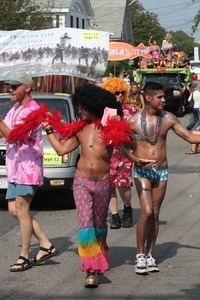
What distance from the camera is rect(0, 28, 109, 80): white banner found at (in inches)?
564

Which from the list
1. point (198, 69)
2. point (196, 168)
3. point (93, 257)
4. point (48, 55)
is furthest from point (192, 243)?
point (198, 69)

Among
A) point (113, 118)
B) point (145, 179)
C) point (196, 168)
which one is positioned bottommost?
point (196, 168)

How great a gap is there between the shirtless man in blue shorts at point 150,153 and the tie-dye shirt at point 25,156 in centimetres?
93

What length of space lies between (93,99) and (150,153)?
2.99 feet

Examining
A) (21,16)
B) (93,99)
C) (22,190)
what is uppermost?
(21,16)

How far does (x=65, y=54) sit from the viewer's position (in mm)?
14391

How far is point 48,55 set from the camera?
47.8 feet

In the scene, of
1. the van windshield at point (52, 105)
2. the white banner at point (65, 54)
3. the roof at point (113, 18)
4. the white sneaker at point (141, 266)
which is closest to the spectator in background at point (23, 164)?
the white sneaker at point (141, 266)

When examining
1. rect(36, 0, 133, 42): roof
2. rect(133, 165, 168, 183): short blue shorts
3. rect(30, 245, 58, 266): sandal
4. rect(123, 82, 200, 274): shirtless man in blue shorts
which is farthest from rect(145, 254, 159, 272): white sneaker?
rect(36, 0, 133, 42): roof

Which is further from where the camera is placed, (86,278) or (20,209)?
(20,209)

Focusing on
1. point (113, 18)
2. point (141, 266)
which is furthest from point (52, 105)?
point (113, 18)

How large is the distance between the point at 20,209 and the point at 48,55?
6875mm

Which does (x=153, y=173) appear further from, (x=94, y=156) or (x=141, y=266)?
(x=141, y=266)

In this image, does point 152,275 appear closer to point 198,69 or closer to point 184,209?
point 184,209
